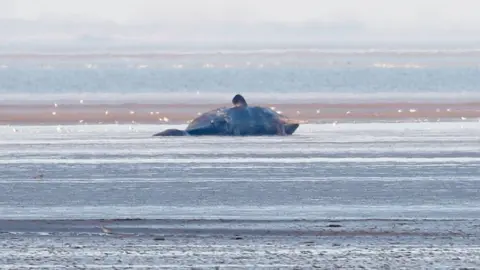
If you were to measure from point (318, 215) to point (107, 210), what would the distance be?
2527mm

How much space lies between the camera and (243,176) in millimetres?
25031

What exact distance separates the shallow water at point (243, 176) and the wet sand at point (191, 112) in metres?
7.82

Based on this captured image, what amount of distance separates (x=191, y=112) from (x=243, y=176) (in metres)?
26.8

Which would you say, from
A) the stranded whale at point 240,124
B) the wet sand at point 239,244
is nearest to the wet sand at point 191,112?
the stranded whale at point 240,124

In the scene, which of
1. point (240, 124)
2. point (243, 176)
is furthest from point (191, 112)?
point (243, 176)

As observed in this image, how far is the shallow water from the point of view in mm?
20000

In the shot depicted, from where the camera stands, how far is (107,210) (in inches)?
786

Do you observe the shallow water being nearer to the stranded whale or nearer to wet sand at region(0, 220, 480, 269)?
the stranded whale

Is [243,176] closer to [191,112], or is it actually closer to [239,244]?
[239,244]

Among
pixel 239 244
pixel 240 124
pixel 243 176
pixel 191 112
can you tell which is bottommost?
pixel 239 244

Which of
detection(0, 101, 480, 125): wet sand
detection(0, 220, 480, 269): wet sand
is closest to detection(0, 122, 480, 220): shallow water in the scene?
detection(0, 220, 480, 269): wet sand

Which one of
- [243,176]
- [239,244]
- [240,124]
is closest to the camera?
[239,244]

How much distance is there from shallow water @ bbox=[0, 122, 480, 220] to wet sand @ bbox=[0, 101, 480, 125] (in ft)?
25.6

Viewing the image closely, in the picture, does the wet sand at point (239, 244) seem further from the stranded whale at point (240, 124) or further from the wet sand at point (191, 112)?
the wet sand at point (191, 112)
